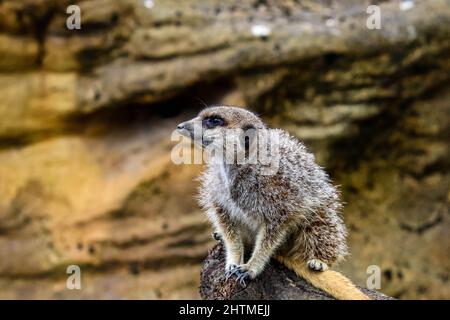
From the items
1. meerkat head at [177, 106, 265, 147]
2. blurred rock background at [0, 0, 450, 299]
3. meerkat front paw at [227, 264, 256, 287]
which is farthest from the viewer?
blurred rock background at [0, 0, 450, 299]

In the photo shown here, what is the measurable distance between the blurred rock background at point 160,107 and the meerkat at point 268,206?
3.37 metres

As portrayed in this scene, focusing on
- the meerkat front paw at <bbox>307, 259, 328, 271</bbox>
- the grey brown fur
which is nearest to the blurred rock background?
the grey brown fur

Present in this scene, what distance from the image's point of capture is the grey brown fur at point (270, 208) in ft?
10.4

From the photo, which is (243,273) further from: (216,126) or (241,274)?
(216,126)

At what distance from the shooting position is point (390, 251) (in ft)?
23.3

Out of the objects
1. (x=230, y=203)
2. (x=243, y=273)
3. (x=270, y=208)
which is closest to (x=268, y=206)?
(x=270, y=208)

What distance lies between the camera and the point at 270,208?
3162mm

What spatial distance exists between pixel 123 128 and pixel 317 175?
387 cm

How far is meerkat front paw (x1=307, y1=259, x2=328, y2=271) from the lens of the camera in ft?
10.7

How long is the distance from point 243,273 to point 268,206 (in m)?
0.33

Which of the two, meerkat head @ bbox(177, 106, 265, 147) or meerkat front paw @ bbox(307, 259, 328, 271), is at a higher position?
meerkat head @ bbox(177, 106, 265, 147)

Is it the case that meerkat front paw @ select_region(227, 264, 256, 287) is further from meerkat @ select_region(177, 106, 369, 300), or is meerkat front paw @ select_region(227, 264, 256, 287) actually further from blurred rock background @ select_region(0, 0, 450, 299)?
blurred rock background @ select_region(0, 0, 450, 299)

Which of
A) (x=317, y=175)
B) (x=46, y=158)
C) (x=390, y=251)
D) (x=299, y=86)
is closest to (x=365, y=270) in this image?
(x=390, y=251)
